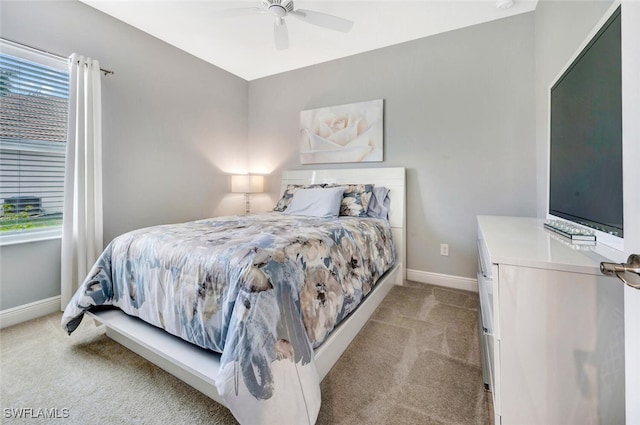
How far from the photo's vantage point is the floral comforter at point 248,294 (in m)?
0.99

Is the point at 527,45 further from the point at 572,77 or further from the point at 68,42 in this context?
the point at 68,42

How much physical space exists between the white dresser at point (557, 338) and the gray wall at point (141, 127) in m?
3.09

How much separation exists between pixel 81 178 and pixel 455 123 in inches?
135

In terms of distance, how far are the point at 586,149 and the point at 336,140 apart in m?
2.37

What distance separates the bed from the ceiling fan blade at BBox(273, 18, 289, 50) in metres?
1.59

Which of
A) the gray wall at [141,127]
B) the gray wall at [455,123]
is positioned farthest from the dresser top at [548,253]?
the gray wall at [141,127]

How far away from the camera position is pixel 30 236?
82.9 inches

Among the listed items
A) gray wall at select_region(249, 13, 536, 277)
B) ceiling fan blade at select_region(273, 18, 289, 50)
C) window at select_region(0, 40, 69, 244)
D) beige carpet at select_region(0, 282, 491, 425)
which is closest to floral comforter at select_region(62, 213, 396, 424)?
beige carpet at select_region(0, 282, 491, 425)

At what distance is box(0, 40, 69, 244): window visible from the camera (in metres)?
1.96

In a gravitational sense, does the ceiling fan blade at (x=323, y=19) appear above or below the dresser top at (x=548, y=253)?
above

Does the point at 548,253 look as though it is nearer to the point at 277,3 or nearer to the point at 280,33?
the point at 277,3

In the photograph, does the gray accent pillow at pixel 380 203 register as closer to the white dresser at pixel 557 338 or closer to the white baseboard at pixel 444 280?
the white baseboard at pixel 444 280

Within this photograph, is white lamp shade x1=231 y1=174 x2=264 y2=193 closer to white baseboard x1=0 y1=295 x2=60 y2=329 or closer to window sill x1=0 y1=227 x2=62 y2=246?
window sill x1=0 y1=227 x2=62 y2=246

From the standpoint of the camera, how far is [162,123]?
9.49ft
